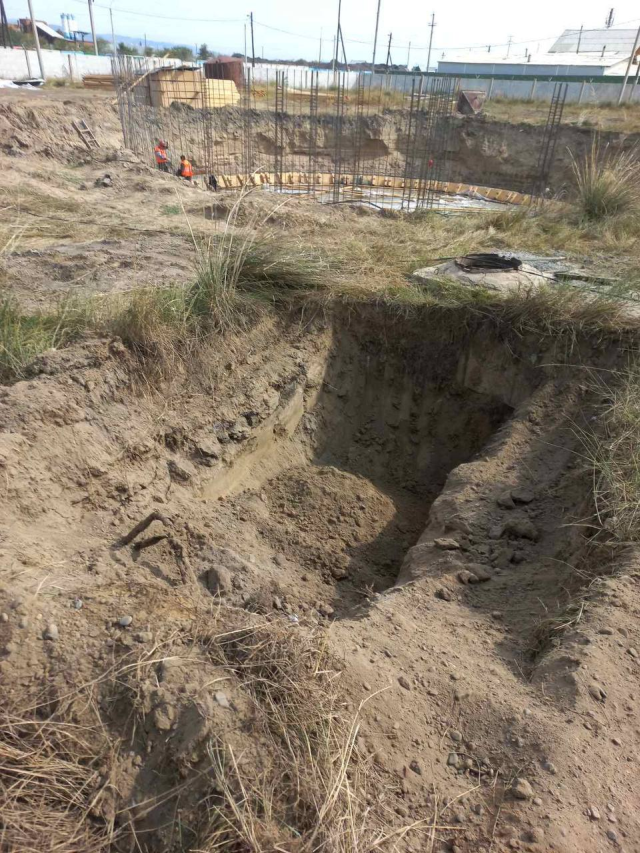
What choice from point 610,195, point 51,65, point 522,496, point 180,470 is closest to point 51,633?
point 180,470

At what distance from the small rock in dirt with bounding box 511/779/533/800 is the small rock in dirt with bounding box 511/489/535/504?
2056 millimetres

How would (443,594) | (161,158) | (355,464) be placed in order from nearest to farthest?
(443,594) → (355,464) → (161,158)

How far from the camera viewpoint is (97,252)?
6191 mm

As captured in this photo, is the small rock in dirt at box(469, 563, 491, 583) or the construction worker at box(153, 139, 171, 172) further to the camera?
the construction worker at box(153, 139, 171, 172)

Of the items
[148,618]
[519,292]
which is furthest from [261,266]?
[148,618]

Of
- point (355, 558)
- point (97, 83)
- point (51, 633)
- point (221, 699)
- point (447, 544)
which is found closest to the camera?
point (221, 699)

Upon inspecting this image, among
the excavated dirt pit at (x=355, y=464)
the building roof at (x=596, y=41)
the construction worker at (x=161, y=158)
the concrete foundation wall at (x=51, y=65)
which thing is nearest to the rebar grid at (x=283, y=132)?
the construction worker at (x=161, y=158)

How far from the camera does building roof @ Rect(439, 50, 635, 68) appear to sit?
30.7m

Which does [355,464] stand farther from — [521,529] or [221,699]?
[221,699]

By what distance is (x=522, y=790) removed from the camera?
1817mm

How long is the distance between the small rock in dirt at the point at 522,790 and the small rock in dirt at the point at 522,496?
206cm

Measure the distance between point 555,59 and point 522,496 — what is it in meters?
38.6

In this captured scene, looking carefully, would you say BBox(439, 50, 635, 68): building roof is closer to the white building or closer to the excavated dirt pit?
the white building

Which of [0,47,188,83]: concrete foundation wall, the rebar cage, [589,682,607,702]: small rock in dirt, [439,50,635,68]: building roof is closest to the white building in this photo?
[439,50,635,68]: building roof
